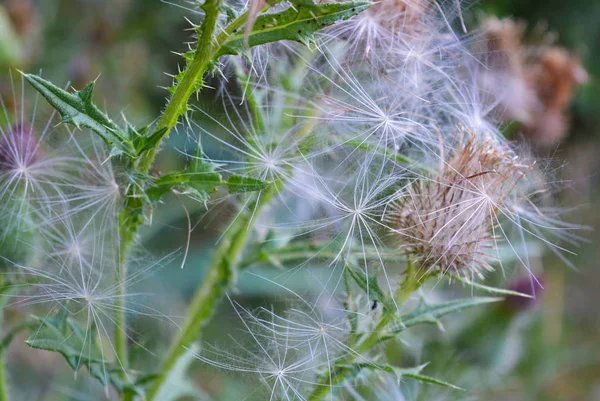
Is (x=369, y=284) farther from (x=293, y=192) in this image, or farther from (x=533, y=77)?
(x=533, y=77)

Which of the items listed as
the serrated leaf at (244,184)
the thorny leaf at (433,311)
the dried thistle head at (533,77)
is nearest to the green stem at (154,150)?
the serrated leaf at (244,184)

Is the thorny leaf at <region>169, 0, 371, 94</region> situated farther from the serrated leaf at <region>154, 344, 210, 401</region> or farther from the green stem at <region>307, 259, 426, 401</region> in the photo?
the serrated leaf at <region>154, 344, 210, 401</region>

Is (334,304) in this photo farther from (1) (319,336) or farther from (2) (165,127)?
(2) (165,127)

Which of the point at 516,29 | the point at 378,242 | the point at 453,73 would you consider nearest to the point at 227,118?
the point at 378,242

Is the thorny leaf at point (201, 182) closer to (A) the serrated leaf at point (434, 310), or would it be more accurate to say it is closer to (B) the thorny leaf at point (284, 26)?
(B) the thorny leaf at point (284, 26)

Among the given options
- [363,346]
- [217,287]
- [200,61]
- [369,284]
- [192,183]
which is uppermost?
[200,61]

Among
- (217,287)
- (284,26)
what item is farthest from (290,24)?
(217,287)
